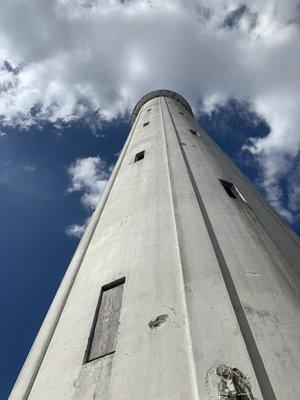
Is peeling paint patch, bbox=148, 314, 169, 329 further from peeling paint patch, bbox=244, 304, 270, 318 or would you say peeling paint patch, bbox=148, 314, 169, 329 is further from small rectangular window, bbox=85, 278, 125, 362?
peeling paint patch, bbox=244, 304, 270, 318

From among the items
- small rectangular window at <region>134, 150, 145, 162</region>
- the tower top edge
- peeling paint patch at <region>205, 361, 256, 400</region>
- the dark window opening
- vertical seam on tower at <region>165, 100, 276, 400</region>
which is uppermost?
the tower top edge

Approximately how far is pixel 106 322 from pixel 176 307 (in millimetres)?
1331

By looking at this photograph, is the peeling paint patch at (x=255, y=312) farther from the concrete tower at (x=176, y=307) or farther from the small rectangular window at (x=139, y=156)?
the small rectangular window at (x=139, y=156)

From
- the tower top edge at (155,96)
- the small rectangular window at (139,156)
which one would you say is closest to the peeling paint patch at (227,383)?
the small rectangular window at (139,156)

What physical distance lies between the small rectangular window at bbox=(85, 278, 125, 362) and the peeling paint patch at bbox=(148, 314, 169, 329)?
628 mm

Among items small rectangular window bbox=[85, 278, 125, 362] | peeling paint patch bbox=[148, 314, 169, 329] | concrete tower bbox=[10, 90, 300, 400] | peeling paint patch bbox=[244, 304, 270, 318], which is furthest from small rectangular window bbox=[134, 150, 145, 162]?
peeling paint patch bbox=[244, 304, 270, 318]

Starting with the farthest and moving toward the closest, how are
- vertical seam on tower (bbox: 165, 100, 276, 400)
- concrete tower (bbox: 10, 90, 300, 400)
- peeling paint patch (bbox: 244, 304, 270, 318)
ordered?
peeling paint patch (bbox: 244, 304, 270, 318) < concrete tower (bbox: 10, 90, 300, 400) < vertical seam on tower (bbox: 165, 100, 276, 400)

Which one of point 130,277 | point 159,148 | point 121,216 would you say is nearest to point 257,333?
point 130,277

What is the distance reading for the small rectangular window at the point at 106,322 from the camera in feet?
20.1

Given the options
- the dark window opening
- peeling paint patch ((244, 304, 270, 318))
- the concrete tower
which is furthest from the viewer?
the dark window opening

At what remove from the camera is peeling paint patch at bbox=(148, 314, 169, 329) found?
5871 mm

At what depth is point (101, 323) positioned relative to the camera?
22.2 feet

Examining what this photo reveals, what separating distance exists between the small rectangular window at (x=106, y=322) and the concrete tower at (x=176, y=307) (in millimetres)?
23

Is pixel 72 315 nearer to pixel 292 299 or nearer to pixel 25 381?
pixel 25 381
